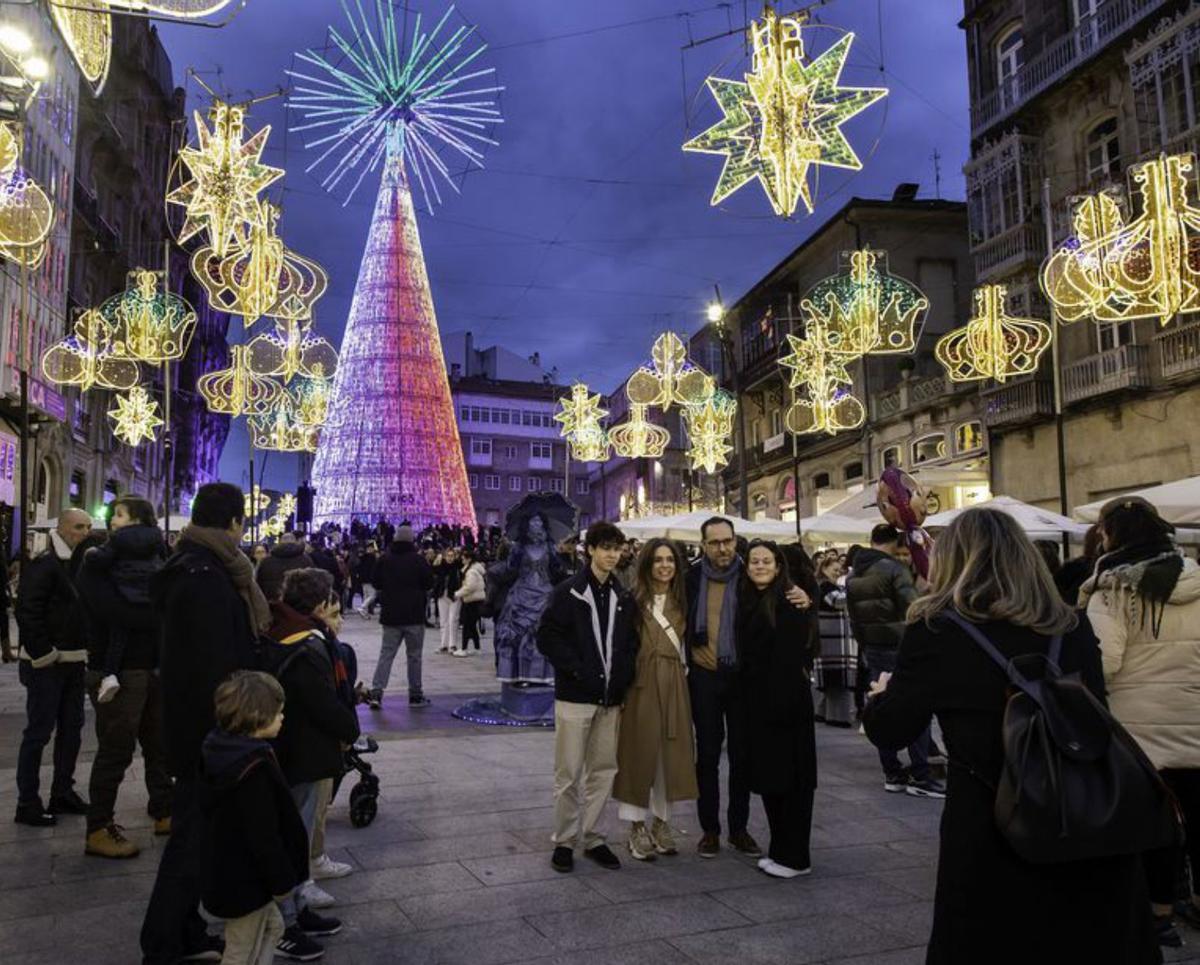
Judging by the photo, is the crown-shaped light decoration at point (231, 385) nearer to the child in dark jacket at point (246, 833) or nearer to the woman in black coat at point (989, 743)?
the child in dark jacket at point (246, 833)

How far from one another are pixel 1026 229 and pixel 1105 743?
2256 centimetres

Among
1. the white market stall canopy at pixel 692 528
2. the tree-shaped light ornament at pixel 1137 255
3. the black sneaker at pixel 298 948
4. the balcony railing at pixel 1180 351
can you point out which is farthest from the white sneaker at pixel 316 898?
the balcony railing at pixel 1180 351

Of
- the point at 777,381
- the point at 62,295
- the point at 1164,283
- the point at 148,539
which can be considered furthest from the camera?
the point at 777,381

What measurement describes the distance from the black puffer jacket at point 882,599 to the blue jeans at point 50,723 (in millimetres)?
5195

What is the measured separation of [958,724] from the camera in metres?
2.52

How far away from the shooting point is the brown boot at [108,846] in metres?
5.00

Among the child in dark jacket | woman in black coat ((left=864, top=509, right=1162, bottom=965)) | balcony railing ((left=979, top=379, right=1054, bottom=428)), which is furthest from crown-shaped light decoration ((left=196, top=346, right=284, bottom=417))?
woman in black coat ((left=864, top=509, right=1162, bottom=965))

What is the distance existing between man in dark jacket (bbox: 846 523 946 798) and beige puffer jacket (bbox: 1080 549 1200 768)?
269 centimetres

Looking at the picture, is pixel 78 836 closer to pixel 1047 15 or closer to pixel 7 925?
pixel 7 925

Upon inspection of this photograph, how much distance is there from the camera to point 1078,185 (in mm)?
21266

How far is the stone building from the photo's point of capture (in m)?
17.9

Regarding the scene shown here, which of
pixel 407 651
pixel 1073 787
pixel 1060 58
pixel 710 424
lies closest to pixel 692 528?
pixel 407 651

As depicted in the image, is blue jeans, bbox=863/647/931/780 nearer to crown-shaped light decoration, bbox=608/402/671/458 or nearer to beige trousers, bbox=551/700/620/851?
beige trousers, bbox=551/700/620/851

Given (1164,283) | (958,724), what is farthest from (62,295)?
(958,724)
